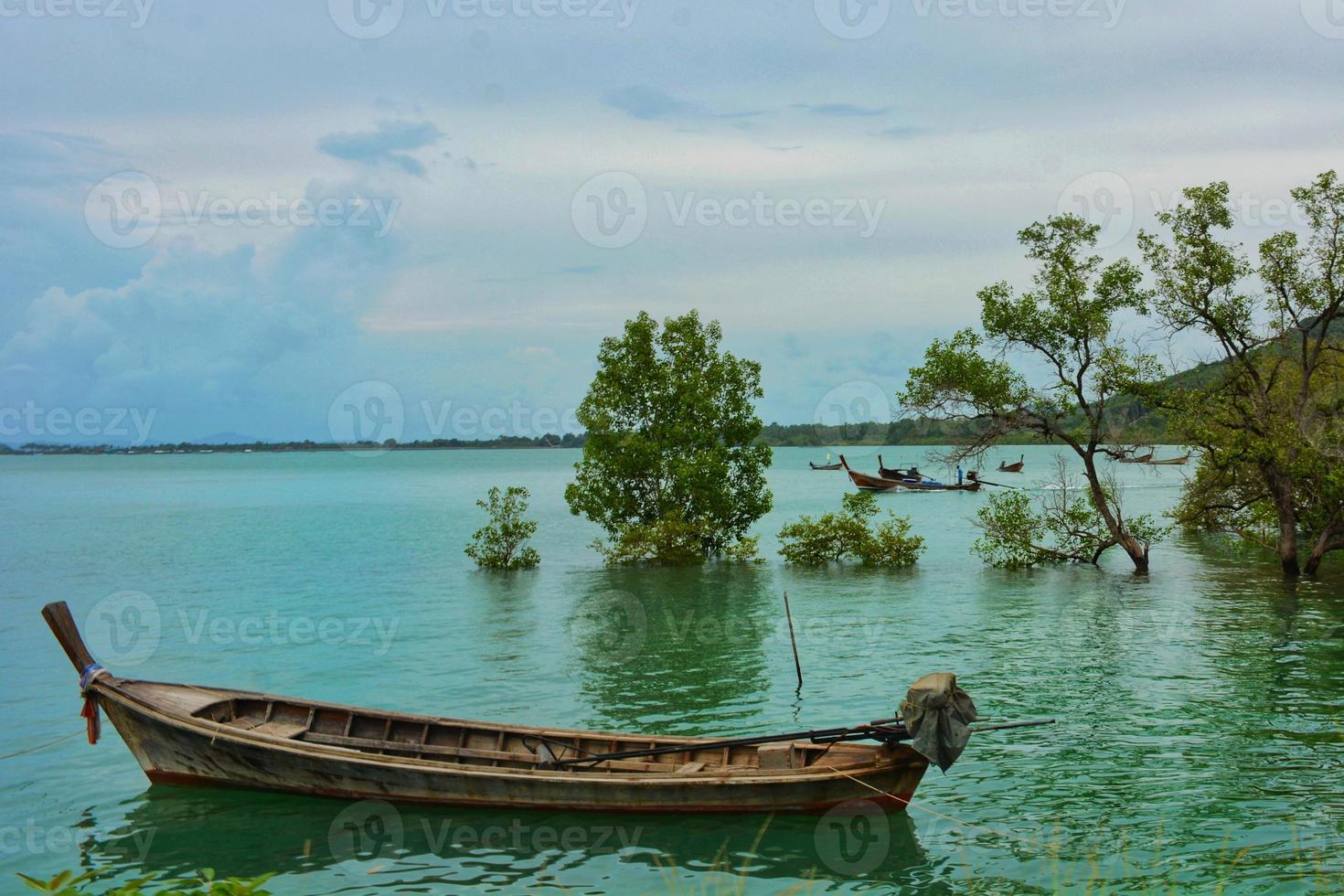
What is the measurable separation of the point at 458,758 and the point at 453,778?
4.12ft

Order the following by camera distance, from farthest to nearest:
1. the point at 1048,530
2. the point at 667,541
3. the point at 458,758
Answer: the point at 667,541, the point at 1048,530, the point at 458,758

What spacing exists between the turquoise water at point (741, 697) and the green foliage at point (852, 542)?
3.45 ft

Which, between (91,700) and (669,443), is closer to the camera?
(91,700)

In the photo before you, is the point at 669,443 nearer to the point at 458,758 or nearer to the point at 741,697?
the point at 741,697

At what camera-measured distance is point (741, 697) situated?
74.9 ft

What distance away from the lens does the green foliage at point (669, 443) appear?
43.9 meters

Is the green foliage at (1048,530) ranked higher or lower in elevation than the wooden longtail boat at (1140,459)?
lower

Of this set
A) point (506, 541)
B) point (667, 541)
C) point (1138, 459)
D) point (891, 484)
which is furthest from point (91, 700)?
point (891, 484)

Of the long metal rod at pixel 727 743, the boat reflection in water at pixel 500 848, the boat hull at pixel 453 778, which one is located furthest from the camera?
the boat hull at pixel 453 778

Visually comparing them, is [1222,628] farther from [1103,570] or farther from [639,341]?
[639,341]

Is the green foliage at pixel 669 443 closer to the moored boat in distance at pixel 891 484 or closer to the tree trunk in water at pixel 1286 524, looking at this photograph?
the tree trunk in water at pixel 1286 524

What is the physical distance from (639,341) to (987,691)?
984 inches

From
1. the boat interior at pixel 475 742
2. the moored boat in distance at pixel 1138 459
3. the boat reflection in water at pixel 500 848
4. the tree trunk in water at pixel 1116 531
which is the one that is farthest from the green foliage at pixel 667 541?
the boat reflection in water at pixel 500 848

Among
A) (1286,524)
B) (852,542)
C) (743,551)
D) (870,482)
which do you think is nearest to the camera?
(1286,524)
